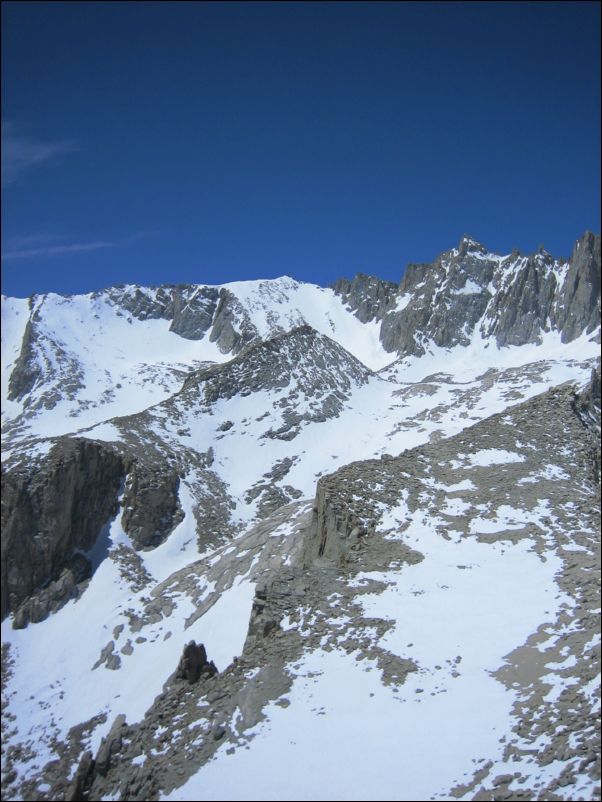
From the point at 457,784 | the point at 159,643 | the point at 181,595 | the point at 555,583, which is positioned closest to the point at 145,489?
the point at 181,595

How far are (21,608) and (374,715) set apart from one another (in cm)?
4020

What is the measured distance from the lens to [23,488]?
5428 cm

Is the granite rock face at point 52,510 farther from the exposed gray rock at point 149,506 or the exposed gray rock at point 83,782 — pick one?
the exposed gray rock at point 83,782

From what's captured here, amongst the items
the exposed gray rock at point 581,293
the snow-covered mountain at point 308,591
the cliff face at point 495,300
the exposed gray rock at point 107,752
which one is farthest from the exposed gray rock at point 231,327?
the exposed gray rock at point 107,752

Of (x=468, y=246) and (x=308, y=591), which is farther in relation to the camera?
(x=468, y=246)

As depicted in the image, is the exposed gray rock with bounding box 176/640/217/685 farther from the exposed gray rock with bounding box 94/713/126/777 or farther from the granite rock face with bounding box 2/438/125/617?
the granite rock face with bounding box 2/438/125/617

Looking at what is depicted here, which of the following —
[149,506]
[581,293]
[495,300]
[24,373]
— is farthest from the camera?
[495,300]

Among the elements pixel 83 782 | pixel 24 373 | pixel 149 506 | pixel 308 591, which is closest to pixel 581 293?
pixel 149 506

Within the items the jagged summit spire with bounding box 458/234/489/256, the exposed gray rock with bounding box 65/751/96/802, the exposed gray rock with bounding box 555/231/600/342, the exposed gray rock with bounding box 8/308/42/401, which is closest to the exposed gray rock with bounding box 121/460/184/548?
the exposed gray rock with bounding box 65/751/96/802

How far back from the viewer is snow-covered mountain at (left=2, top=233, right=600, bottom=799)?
1523 centimetres

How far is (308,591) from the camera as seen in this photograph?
22094mm

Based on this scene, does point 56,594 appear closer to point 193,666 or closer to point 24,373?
point 193,666

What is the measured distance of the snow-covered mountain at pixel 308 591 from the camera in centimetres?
1523

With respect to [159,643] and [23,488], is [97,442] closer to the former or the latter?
[23,488]
